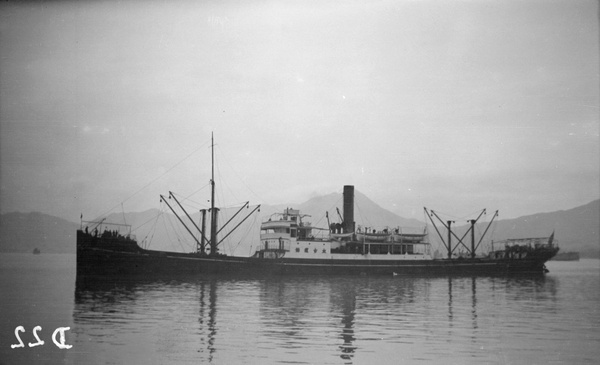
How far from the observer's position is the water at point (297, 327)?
40.1ft

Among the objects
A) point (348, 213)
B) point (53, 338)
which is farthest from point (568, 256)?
point (53, 338)

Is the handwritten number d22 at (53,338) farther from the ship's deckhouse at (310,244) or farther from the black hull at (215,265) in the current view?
the ship's deckhouse at (310,244)

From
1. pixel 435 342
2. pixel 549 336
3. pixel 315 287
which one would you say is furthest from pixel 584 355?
pixel 315 287

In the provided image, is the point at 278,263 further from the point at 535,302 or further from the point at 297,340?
the point at 297,340

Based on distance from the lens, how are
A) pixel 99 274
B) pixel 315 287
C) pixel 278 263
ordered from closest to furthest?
1. pixel 315 287
2. pixel 99 274
3. pixel 278 263

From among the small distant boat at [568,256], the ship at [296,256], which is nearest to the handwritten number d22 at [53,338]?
the ship at [296,256]

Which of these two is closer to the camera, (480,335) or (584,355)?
(584,355)

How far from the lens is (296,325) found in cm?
1652

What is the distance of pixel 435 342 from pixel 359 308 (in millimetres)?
7507

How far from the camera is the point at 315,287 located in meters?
31.8

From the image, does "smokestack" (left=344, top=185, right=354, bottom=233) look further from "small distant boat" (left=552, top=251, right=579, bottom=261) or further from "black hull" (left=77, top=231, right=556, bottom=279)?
"small distant boat" (left=552, top=251, right=579, bottom=261)

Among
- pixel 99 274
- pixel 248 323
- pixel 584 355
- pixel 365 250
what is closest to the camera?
pixel 584 355

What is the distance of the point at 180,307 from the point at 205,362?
398 inches

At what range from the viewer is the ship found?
36.4 meters
